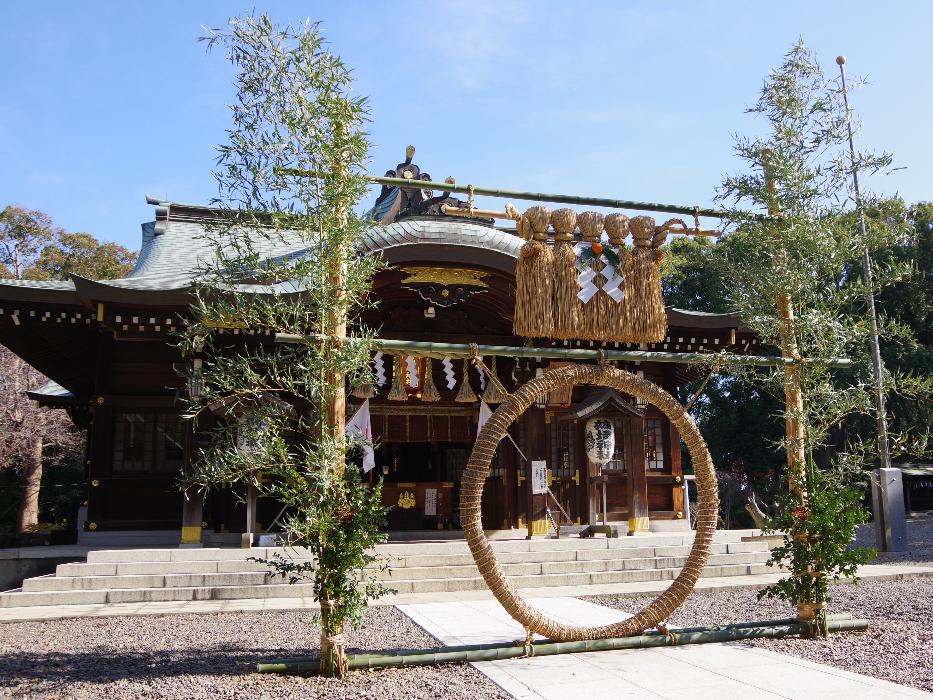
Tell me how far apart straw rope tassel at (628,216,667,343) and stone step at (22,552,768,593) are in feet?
12.2

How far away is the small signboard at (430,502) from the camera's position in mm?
13508

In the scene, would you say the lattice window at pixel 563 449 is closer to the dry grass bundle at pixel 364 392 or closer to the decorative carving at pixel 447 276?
the decorative carving at pixel 447 276

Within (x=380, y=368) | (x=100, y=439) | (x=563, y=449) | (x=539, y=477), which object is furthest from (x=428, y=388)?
(x=100, y=439)

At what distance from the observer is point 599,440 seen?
11578mm

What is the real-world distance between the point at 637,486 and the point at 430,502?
3.83 m

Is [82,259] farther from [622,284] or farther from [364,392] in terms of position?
[622,284]

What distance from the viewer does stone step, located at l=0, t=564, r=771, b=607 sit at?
26.8ft

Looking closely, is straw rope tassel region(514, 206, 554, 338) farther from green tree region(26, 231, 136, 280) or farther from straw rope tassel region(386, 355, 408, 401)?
green tree region(26, 231, 136, 280)

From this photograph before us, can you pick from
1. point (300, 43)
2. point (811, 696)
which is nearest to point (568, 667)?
point (811, 696)

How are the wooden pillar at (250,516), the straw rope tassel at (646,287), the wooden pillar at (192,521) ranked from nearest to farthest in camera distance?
the straw rope tassel at (646,287)
the wooden pillar at (250,516)
the wooden pillar at (192,521)

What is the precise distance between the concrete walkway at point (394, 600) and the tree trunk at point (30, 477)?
41.8 feet

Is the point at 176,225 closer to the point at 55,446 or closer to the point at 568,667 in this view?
the point at 55,446

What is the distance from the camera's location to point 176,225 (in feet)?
54.4

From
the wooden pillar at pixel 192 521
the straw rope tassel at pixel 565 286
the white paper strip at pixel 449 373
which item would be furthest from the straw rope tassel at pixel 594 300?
the wooden pillar at pixel 192 521
